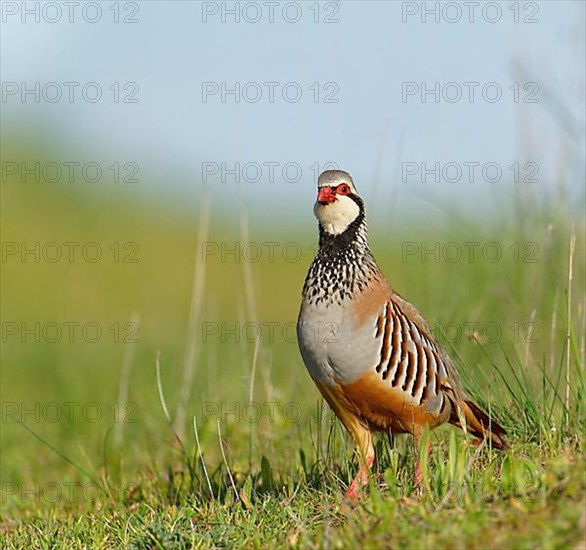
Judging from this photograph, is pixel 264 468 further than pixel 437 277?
No

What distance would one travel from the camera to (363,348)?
4379 mm

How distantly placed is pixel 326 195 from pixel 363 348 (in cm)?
68

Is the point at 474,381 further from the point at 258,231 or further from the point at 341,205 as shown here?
the point at 258,231

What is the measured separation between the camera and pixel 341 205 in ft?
15.1

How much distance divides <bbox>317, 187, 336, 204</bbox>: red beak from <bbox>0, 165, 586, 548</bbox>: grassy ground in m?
0.76

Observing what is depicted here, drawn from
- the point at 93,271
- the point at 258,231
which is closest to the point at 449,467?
the point at 93,271

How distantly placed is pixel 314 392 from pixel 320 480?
7.52 feet

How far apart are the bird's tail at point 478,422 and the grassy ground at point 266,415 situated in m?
0.09

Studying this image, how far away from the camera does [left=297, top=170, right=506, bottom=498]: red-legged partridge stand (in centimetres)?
440
